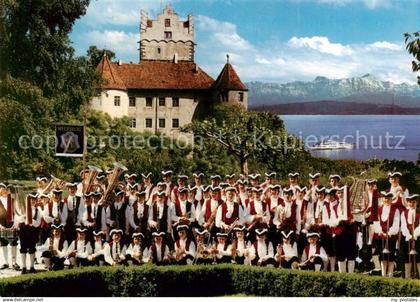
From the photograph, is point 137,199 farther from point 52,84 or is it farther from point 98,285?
point 52,84

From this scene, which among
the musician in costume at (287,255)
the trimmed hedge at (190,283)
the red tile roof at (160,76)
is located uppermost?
the red tile roof at (160,76)

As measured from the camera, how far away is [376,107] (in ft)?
70.0

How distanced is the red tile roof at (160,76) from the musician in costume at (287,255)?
33879mm

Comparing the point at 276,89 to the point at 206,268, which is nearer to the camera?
the point at 206,268

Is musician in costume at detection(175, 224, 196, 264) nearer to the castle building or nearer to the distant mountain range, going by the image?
the distant mountain range

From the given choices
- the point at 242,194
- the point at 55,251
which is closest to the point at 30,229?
the point at 55,251

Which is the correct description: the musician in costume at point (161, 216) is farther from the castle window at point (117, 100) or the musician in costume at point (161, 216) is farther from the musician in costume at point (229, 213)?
the castle window at point (117, 100)

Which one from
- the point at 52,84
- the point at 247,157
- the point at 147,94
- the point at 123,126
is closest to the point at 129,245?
the point at 247,157

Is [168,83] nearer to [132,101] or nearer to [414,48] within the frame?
[132,101]

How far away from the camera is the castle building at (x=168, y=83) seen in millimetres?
42688

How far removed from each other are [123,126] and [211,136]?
1019cm

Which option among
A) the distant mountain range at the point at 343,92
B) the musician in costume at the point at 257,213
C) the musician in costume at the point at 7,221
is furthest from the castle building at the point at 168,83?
the musician in costume at the point at 257,213

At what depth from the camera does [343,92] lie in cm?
2025

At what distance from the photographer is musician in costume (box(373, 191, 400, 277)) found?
1048 centimetres
